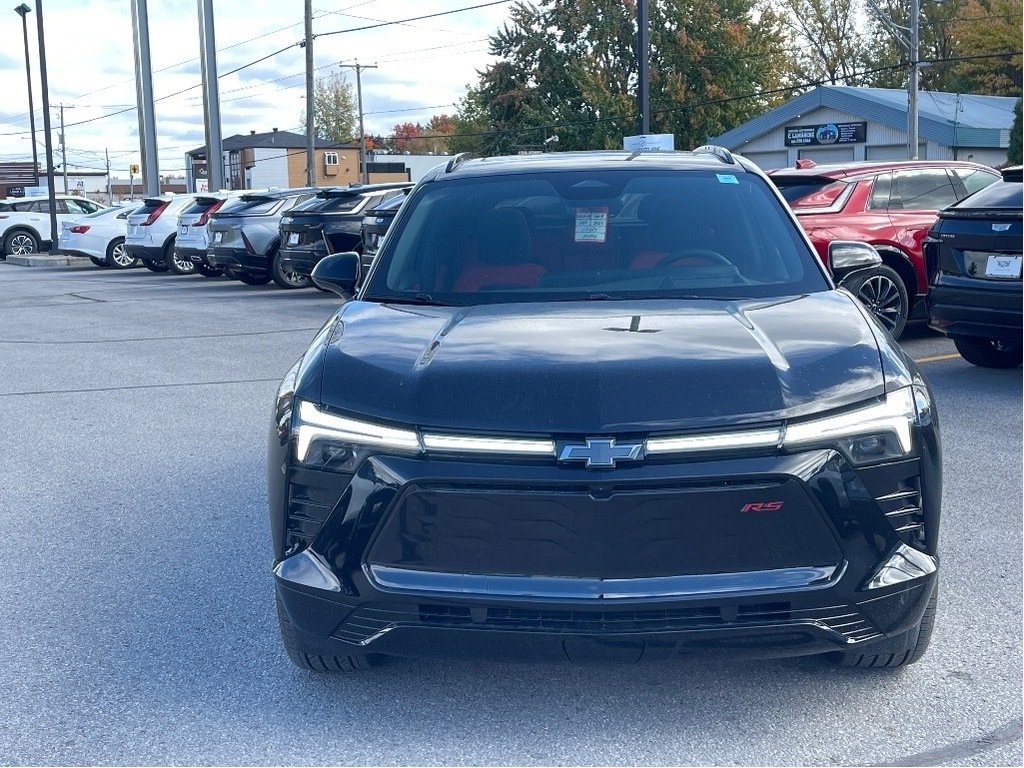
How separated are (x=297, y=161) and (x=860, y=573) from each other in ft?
335

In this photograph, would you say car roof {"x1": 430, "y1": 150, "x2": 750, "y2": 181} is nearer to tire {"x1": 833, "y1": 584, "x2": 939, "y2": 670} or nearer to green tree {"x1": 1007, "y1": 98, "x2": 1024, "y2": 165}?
tire {"x1": 833, "y1": 584, "x2": 939, "y2": 670}

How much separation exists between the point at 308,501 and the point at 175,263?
74.0 feet

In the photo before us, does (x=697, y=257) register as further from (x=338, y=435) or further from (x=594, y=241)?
(x=338, y=435)

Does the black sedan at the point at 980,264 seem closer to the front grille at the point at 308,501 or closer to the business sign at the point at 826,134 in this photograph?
the front grille at the point at 308,501

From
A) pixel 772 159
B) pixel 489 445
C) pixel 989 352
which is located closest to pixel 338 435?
pixel 489 445

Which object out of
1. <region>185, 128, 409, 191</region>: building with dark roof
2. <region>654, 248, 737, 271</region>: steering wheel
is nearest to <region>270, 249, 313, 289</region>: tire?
<region>654, 248, 737, 271</region>: steering wheel

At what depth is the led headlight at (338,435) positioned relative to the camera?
3.13 meters

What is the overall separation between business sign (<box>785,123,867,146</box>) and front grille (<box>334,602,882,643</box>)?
43115 mm

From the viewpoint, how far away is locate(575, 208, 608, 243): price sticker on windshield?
4.66 metres

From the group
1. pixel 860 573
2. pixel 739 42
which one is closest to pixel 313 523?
pixel 860 573

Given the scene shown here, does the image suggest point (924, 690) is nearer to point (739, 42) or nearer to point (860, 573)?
point (860, 573)

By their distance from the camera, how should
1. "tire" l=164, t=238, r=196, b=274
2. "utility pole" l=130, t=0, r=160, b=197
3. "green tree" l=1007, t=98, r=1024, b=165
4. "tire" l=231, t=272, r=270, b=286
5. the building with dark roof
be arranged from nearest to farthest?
"tire" l=231, t=272, r=270, b=286 → "tire" l=164, t=238, r=196, b=274 → "green tree" l=1007, t=98, r=1024, b=165 → "utility pole" l=130, t=0, r=160, b=197 → the building with dark roof

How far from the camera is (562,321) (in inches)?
151

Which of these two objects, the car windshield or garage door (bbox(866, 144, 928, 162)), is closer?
the car windshield
